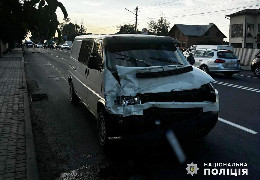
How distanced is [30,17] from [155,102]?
258 cm

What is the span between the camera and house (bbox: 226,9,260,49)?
162ft

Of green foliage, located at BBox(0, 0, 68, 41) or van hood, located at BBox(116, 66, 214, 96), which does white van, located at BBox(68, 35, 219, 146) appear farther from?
green foliage, located at BBox(0, 0, 68, 41)

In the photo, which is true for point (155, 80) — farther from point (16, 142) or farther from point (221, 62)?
point (221, 62)

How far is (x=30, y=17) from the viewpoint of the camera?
7.90 ft

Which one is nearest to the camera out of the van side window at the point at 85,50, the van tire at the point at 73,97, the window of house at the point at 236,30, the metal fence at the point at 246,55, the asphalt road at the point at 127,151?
the asphalt road at the point at 127,151

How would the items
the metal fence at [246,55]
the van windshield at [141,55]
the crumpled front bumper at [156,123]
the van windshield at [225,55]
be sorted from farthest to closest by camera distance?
the metal fence at [246,55]
the van windshield at [225,55]
the van windshield at [141,55]
the crumpled front bumper at [156,123]

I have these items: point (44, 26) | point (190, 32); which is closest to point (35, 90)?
point (44, 26)

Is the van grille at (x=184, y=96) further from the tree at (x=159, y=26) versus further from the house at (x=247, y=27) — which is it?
the tree at (x=159, y=26)

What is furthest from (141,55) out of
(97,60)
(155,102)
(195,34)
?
(195,34)

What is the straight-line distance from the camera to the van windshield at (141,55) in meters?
5.41

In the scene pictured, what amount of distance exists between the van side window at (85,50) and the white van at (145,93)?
2.78 feet

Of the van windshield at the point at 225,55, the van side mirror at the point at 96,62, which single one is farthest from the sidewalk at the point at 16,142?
the van windshield at the point at 225,55

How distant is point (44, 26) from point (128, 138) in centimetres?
268

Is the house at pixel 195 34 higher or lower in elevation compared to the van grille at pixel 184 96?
higher
